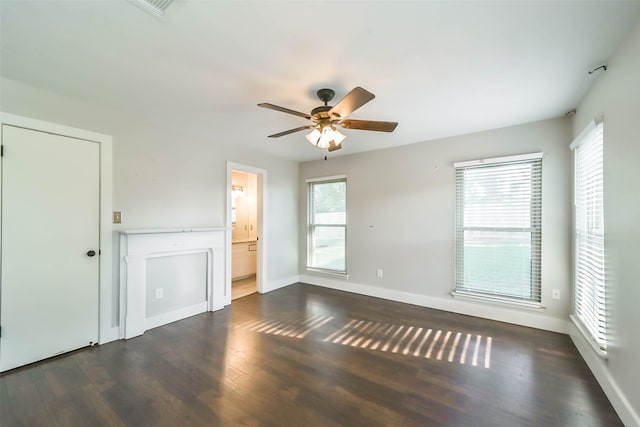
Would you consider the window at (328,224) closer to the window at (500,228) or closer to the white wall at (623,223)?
the window at (500,228)

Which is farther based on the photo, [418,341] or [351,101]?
[418,341]

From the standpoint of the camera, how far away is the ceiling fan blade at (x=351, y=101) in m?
1.76

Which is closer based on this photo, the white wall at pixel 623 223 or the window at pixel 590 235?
the white wall at pixel 623 223

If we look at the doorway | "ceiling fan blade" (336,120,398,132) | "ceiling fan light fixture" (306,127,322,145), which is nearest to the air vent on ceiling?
"ceiling fan light fixture" (306,127,322,145)

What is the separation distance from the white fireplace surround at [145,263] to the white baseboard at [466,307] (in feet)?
7.07

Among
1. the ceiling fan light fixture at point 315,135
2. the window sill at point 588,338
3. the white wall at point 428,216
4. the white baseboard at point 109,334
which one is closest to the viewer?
the window sill at point 588,338

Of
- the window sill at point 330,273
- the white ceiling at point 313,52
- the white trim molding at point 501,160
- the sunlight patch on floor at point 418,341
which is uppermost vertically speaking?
the white ceiling at point 313,52

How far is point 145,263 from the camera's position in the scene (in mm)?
2992

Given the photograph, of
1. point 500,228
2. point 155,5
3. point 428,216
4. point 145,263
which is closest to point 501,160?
point 500,228

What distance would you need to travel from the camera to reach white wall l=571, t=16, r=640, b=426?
1549 millimetres

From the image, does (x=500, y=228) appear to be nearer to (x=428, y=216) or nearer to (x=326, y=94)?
(x=428, y=216)

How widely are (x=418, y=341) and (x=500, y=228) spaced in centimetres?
181

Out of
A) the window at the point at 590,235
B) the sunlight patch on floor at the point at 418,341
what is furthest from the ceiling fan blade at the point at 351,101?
the sunlight patch on floor at the point at 418,341

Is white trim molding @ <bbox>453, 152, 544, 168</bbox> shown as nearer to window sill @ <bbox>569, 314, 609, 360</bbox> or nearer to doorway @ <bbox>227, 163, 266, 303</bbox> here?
window sill @ <bbox>569, 314, 609, 360</bbox>
